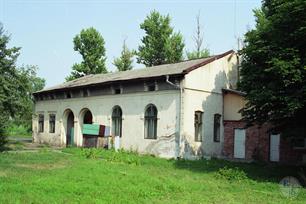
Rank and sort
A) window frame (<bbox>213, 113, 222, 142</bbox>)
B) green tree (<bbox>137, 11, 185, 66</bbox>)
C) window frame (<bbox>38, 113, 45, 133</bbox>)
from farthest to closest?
1. green tree (<bbox>137, 11, 185, 66</bbox>)
2. window frame (<bbox>38, 113, 45, 133</bbox>)
3. window frame (<bbox>213, 113, 222, 142</bbox>)

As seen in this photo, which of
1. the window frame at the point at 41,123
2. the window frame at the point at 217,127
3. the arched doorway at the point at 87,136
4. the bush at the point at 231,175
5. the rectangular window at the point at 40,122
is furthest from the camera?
the rectangular window at the point at 40,122

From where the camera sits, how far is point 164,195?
1249 centimetres

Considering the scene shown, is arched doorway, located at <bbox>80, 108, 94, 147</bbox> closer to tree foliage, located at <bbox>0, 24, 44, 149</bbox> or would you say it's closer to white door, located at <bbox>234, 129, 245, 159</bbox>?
tree foliage, located at <bbox>0, 24, 44, 149</bbox>

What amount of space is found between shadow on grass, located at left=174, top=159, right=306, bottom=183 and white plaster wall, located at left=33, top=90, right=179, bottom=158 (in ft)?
8.47

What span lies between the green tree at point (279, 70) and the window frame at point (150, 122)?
26.5 feet

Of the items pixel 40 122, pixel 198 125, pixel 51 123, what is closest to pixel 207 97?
pixel 198 125

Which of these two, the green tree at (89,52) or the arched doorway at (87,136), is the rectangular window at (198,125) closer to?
the arched doorway at (87,136)

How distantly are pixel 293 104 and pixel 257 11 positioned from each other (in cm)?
2279

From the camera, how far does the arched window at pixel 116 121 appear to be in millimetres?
27562

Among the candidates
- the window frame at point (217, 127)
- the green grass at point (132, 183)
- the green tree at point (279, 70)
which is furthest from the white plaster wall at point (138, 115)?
the green tree at point (279, 70)

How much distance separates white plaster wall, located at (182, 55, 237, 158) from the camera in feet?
77.7

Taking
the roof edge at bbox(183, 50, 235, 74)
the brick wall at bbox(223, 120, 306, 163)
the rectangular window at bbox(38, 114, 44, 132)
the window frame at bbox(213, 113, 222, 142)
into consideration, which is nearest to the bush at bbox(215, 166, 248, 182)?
the brick wall at bbox(223, 120, 306, 163)

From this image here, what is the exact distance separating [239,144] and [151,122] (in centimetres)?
549

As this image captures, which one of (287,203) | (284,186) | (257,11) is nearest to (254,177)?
(284,186)
